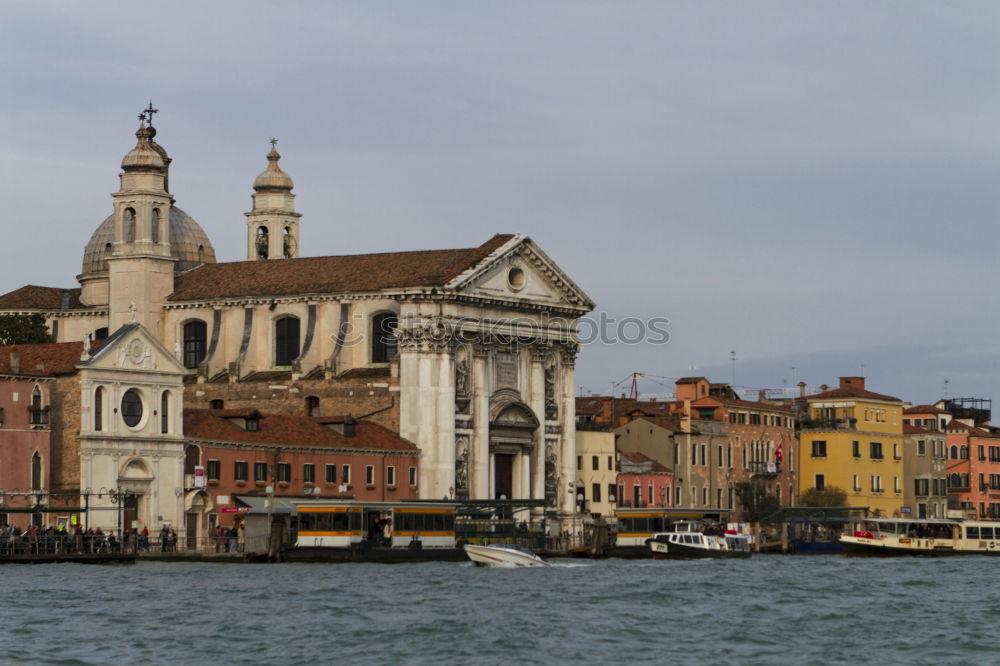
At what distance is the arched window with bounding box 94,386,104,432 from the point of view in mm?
75188

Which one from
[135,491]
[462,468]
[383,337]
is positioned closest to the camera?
[135,491]

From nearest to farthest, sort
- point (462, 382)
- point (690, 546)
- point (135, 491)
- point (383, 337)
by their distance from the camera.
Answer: point (135, 491)
point (690, 546)
point (462, 382)
point (383, 337)

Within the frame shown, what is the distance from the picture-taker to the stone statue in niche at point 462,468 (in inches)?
3580

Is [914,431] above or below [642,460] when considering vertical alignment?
above

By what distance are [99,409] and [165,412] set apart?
115 inches

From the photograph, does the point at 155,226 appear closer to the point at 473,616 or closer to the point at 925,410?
the point at 473,616

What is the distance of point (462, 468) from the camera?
300 ft

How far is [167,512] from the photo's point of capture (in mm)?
77625

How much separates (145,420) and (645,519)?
2014 centimetres

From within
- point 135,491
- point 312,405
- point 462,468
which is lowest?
point 135,491

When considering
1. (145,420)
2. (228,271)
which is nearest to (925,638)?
(145,420)

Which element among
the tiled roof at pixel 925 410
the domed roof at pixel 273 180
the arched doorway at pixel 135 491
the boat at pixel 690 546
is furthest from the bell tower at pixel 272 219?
the tiled roof at pixel 925 410

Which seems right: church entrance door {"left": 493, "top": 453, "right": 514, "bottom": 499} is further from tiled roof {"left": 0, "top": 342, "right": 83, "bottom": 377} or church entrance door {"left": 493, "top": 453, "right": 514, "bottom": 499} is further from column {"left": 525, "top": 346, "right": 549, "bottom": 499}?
tiled roof {"left": 0, "top": 342, "right": 83, "bottom": 377}

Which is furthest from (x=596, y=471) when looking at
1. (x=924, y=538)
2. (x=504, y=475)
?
(x=924, y=538)
